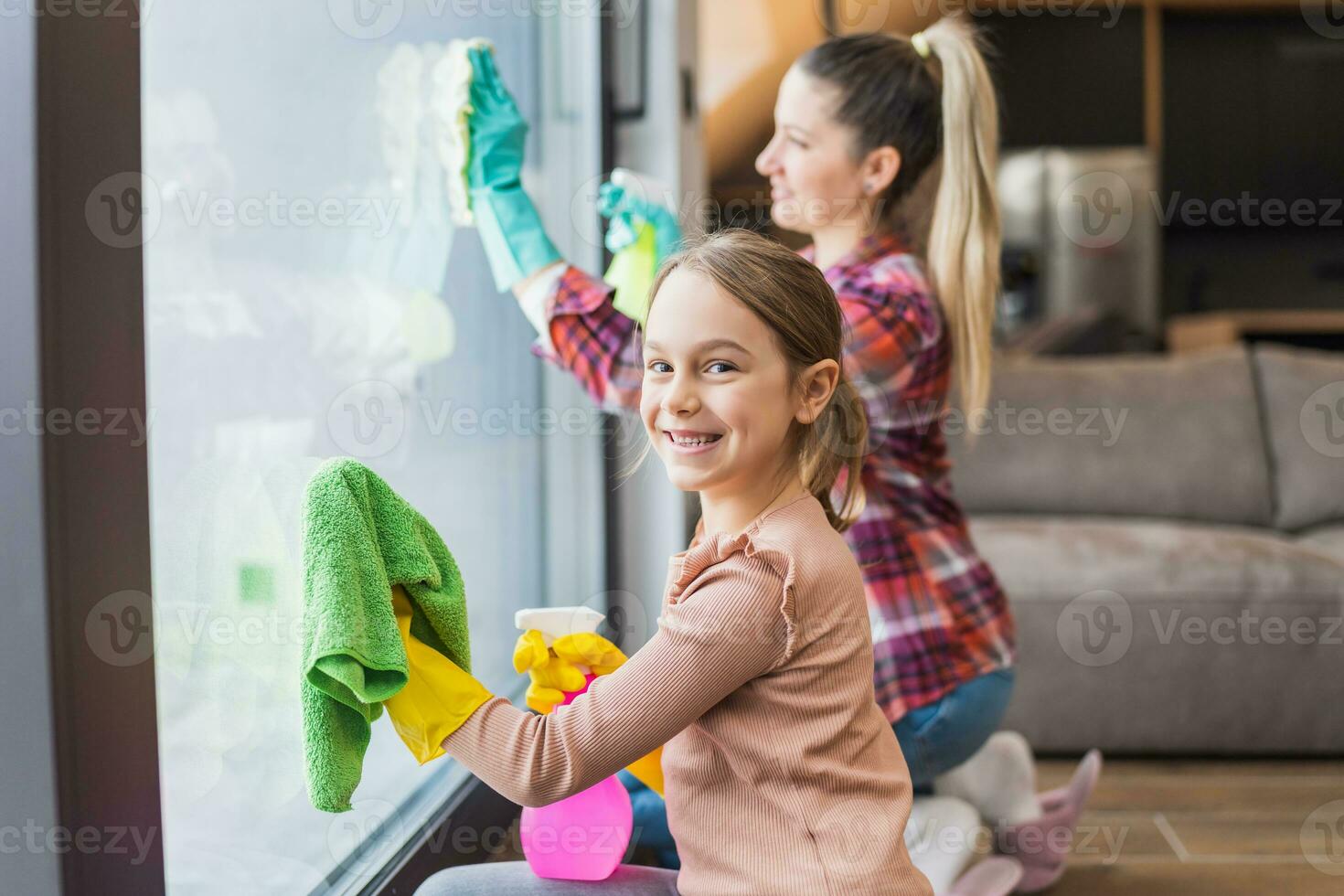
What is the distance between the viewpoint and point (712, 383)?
2.79 feet

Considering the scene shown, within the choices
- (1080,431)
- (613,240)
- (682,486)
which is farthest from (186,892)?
(1080,431)

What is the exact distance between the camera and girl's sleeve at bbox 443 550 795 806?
2.54 ft

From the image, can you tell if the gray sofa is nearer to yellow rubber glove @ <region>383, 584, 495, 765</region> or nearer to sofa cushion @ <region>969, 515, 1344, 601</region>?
sofa cushion @ <region>969, 515, 1344, 601</region>

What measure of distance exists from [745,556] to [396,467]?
0.60 m

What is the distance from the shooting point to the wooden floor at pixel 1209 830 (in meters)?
1.62

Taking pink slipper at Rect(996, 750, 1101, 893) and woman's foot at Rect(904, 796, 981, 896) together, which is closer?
woman's foot at Rect(904, 796, 981, 896)

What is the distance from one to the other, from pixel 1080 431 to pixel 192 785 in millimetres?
2060

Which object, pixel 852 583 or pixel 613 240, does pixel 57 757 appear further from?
pixel 613 240

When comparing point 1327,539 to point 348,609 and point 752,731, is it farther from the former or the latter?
point 348,609

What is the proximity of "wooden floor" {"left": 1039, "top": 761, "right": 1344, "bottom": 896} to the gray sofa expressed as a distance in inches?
3.0

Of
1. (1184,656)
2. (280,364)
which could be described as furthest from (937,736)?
(1184,656)

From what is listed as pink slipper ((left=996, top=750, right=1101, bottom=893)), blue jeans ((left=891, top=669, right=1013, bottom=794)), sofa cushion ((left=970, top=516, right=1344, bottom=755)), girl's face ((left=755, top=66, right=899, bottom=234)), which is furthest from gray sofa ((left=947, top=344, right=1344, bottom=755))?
girl's face ((left=755, top=66, right=899, bottom=234))

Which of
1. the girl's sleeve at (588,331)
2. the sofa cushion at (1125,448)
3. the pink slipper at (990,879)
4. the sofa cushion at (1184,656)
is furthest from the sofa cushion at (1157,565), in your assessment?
the girl's sleeve at (588,331)

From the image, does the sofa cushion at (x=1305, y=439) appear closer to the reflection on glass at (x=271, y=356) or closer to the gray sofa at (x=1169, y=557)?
the gray sofa at (x=1169, y=557)
